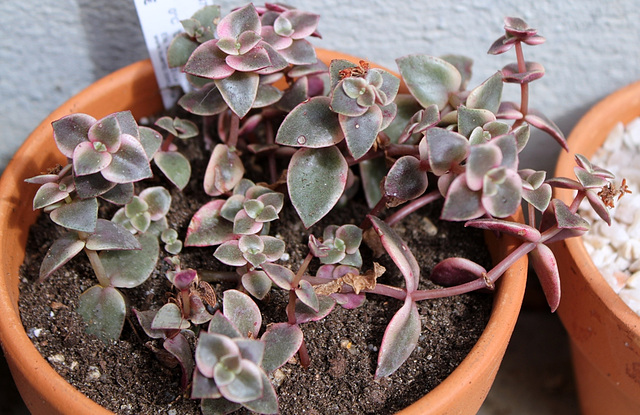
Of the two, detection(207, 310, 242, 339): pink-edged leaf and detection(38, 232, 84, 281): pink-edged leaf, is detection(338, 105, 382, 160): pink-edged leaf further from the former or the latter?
detection(38, 232, 84, 281): pink-edged leaf

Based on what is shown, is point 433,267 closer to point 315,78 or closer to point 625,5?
point 315,78

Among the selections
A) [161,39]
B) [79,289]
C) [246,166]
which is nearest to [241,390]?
[79,289]

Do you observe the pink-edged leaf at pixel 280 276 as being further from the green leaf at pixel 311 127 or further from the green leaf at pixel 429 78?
the green leaf at pixel 429 78

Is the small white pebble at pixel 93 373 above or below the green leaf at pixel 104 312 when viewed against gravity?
below

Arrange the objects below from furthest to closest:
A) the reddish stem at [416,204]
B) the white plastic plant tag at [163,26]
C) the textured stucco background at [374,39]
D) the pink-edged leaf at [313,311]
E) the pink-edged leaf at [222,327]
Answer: the textured stucco background at [374,39], the white plastic plant tag at [163,26], the reddish stem at [416,204], the pink-edged leaf at [313,311], the pink-edged leaf at [222,327]

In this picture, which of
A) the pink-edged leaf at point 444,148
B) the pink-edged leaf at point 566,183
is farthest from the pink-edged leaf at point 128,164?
the pink-edged leaf at point 566,183

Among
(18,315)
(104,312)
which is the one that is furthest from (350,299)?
(18,315)

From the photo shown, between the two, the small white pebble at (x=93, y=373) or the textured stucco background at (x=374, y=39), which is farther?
the textured stucco background at (x=374, y=39)
